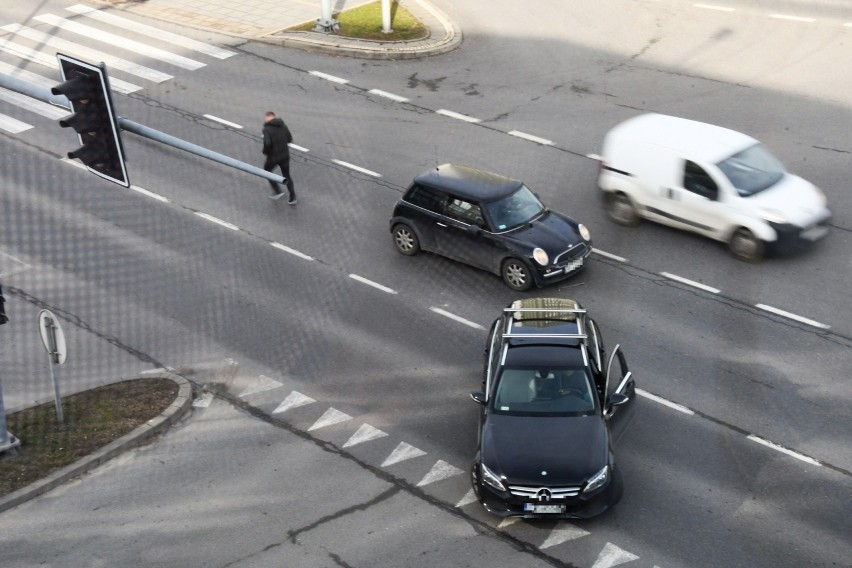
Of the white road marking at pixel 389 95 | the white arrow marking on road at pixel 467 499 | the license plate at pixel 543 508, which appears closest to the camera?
the license plate at pixel 543 508

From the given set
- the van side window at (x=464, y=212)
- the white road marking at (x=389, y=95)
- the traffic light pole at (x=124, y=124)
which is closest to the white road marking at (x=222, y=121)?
the white road marking at (x=389, y=95)

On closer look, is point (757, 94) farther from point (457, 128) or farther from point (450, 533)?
point (450, 533)

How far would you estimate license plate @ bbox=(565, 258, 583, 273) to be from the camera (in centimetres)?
1794

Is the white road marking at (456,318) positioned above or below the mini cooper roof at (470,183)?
below

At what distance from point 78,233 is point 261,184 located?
361 cm

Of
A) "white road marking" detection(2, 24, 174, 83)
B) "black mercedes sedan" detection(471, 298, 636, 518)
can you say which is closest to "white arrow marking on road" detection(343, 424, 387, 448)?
"black mercedes sedan" detection(471, 298, 636, 518)

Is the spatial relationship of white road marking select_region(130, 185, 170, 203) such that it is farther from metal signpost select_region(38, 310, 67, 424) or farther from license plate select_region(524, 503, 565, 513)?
license plate select_region(524, 503, 565, 513)

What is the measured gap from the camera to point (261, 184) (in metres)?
21.9

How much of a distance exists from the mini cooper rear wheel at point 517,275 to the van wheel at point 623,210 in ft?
9.99

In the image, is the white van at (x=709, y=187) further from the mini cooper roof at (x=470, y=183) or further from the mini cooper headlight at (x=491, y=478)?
the mini cooper headlight at (x=491, y=478)

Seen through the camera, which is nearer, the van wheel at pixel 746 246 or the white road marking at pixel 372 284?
the white road marking at pixel 372 284

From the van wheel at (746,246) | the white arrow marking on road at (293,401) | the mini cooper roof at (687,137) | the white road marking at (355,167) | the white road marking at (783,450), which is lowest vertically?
the white arrow marking on road at (293,401)

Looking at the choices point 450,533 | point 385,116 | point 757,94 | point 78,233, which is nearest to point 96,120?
point 450,533

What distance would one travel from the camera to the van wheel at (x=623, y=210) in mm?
19906
